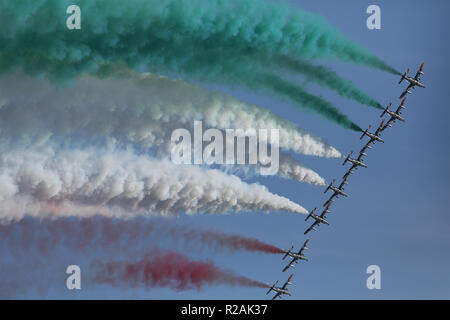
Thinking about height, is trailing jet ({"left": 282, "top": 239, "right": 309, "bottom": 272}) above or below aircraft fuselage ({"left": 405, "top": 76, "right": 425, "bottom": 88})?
below

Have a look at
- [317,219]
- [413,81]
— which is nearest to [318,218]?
[317,219]

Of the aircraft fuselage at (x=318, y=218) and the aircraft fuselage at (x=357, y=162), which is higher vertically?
the aircraft fuselage at (x=357, y=162)

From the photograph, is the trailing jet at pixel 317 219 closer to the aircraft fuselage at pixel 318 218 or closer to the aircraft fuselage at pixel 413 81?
the aircraft fuselage at pixel 318 218

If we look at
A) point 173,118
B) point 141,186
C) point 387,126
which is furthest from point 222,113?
point 387,126

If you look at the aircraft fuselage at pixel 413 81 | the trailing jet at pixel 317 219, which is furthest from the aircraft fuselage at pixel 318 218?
the aircraft fuselage at pixel 413 81

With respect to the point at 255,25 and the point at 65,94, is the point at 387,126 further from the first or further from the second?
the point at 65,94

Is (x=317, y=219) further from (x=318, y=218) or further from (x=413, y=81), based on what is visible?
(x=413, y=81)

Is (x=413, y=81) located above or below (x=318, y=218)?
above

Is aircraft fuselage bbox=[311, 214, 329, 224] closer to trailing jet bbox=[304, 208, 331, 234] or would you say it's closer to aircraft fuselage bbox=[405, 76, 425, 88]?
trailing jet bbox=[304, 208, 331, 234]

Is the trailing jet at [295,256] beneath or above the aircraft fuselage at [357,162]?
beneath

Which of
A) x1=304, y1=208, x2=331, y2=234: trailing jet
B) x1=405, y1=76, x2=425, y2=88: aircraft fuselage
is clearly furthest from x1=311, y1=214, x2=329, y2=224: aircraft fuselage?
x1=405, y1=76, x2=425, y2=88: aircraft fuselage

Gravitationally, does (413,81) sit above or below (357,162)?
above
